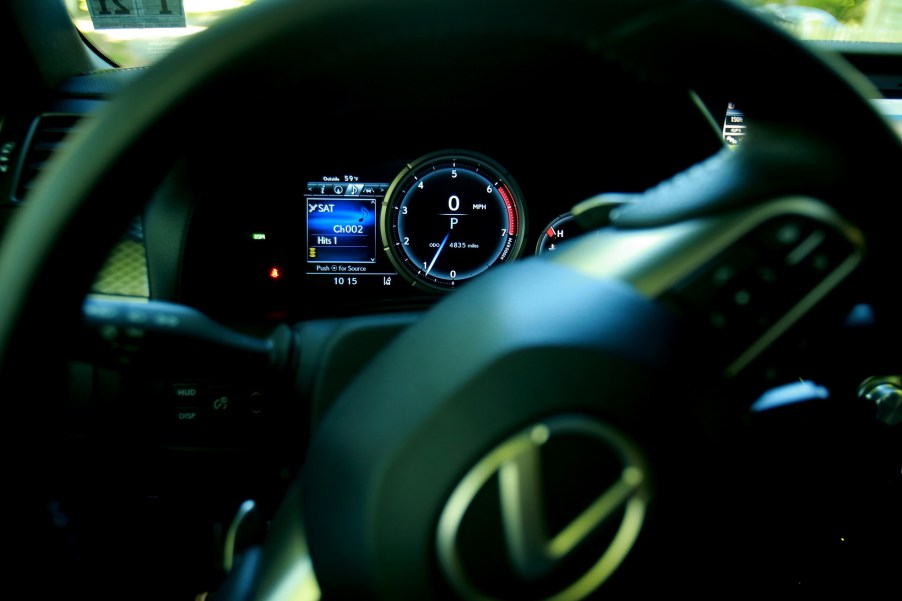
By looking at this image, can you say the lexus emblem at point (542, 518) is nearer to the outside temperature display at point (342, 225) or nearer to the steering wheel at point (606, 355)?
the steering wheel at point (606, 355)

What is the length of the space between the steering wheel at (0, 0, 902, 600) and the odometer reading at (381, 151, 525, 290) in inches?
51.7

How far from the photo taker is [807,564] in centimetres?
137

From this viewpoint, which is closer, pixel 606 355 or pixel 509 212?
pixel 606 355

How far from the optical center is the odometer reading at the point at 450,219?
195 centimetres

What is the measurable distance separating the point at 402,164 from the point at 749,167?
4.58 ft

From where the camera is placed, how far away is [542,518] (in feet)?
2.01

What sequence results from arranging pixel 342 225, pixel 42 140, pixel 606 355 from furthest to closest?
pixel 342 225 < pixel 42 140 < pixel 606 355

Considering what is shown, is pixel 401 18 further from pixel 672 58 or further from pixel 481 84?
pixel 481 84

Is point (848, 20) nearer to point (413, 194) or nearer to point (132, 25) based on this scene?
point (413, 194)

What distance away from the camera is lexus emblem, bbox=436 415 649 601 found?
589 mm

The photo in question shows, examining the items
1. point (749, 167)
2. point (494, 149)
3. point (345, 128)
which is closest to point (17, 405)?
point (749, 167)

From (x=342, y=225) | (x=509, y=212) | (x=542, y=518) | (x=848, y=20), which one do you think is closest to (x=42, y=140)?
(x=342, y=225)

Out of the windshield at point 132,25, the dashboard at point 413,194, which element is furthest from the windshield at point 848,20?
the windshield at point 132,25

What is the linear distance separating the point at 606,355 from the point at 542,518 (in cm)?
13
